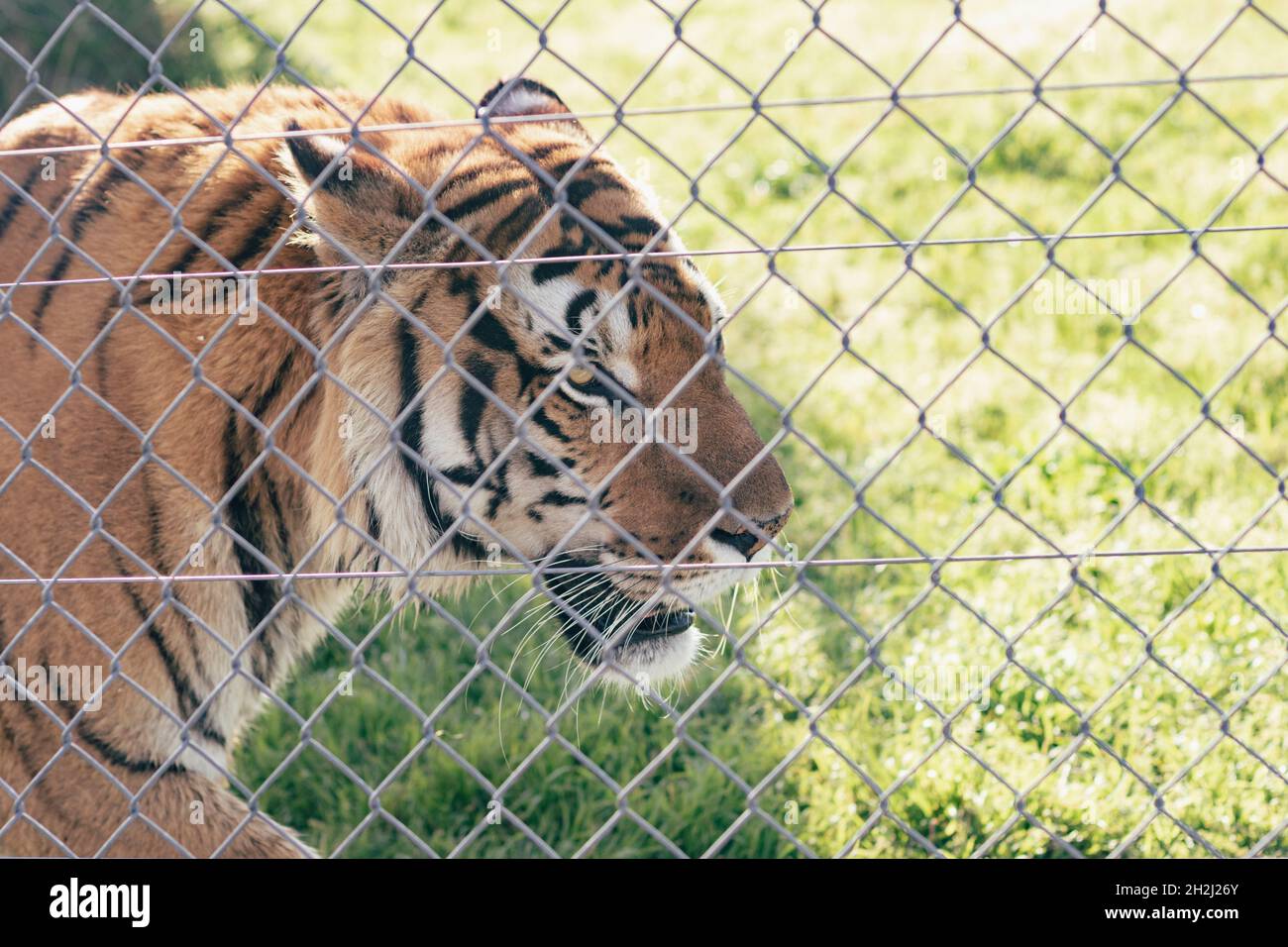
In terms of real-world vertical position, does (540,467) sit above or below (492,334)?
below

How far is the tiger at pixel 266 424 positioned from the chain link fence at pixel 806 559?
0.10 feet

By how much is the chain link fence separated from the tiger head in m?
0.04

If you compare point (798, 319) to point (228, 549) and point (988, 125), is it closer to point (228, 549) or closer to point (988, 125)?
point (988, 125)

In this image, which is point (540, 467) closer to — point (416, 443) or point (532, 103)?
point (416, 443)

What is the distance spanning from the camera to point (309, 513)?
2668 mm

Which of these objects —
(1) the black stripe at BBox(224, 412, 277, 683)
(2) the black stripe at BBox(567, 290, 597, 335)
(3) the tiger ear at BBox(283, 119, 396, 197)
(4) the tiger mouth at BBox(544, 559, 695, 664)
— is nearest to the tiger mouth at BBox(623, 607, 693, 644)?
(4) the tiger mouth at BBox(544, 559, 695, 664)

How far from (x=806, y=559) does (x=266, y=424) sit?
3.67ft

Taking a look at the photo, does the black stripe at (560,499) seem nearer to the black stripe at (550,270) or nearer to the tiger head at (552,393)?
the tiger head at (552,393)

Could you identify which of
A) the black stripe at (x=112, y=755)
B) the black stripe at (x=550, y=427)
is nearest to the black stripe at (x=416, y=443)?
the black stripe at (x=550, y=427)

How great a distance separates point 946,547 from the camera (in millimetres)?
4090

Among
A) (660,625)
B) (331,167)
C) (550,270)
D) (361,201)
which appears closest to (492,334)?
(550,270)

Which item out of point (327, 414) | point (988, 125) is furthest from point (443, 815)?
point (988, 125)

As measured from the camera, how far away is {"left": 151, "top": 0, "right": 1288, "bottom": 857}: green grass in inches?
116

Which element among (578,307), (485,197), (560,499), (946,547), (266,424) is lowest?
(946,547)
